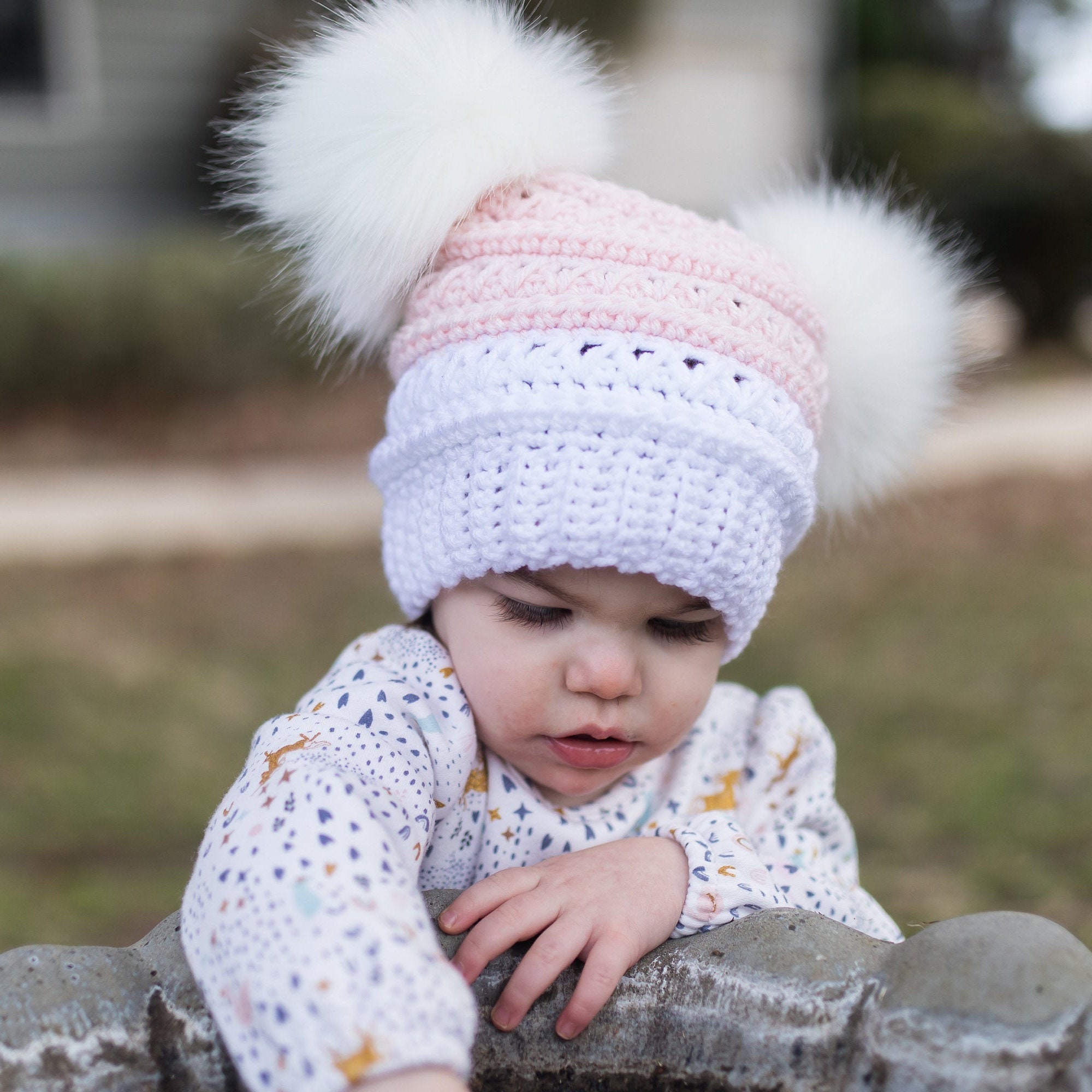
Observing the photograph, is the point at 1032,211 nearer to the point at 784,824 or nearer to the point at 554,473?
the point at 784,824

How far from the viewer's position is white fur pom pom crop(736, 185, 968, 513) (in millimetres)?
1855

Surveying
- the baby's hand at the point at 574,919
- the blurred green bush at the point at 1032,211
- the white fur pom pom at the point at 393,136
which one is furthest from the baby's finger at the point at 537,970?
the blurred green bush at the point at 1032,211

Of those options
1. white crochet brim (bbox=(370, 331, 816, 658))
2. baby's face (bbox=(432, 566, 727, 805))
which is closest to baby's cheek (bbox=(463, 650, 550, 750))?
baby's face (bbox=(432, 566, 727, 805))

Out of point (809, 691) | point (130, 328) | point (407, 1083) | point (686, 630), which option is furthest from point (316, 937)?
point (130, 328)

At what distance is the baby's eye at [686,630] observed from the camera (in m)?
1.62

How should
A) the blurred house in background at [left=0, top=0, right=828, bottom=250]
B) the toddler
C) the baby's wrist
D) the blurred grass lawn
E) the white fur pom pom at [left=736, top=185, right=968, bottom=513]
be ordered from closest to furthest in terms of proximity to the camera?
the baby's wrist < the toddler < the white fur pom pom at [left=736, top=185, right=968, bottom=513] < the blurred grass lawn < the blurred house in background at [left=0, top=0, right=828, bottom=250]

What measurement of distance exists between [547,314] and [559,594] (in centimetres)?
36

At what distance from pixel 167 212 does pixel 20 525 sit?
4636mm

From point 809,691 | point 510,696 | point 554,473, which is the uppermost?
point 554,473

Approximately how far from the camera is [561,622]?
157 cm

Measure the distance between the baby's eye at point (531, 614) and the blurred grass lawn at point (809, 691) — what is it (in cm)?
65

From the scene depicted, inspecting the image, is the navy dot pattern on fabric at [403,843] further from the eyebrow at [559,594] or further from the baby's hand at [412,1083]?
the eyebrow at [559,594]

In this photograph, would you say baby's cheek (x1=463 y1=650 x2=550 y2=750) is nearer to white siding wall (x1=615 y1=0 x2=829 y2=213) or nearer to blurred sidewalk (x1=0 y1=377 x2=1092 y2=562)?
blurred sidewalk (x1=0 y1=377 x2=1092 y2=562)

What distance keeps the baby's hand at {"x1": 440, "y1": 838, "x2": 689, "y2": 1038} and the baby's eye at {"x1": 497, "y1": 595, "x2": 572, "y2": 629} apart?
288 millimetres
